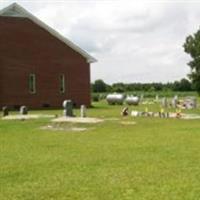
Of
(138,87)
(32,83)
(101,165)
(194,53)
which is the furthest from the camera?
(138,87)

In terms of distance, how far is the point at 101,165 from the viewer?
15984mm

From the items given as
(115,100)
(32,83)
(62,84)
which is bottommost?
(115,100)

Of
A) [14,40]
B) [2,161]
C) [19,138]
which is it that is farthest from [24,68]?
[2,161]

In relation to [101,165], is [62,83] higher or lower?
higher

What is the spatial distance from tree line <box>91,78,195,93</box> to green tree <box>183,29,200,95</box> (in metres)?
76.7

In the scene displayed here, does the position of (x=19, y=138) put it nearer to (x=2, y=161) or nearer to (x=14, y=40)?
(x=2, y=161)

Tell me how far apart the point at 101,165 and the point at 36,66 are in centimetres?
4449

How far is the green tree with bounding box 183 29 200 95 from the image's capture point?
53.6 metres

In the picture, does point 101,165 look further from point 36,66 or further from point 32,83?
point 32,83

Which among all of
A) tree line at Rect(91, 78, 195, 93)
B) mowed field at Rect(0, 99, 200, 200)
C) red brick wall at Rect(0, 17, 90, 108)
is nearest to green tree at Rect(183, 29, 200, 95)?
red brick wall at Rect(0, 17, 90, 108)

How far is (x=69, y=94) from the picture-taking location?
61562mm

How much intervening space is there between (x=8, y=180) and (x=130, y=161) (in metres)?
3.98

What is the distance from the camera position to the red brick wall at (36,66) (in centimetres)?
5866

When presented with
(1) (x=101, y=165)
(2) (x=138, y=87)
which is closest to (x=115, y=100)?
(1) (x=101, y=165)
